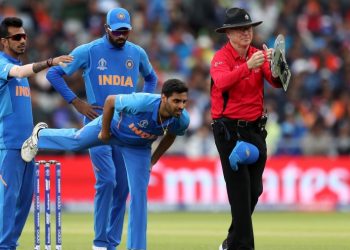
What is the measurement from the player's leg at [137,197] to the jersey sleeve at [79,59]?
147cm

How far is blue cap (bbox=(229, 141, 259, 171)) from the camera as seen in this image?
33.5 feet

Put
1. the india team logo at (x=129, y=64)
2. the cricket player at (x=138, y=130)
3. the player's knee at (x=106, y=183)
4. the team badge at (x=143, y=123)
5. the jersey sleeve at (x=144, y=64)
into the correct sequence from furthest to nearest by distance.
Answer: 1. the jersey sleeve at (x=144, y=64)
2. the india team logo at (x=129, y=64)
3. the player's knee at (x=106, y=183)
4. the team badge at (x=143, y=123)
5. the cricket player at (x=138, y=130)

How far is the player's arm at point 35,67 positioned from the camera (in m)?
10.1

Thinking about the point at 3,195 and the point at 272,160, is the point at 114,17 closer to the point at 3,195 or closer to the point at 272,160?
the point at 3,195

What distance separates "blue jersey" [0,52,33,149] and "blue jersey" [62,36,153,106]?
0.88m

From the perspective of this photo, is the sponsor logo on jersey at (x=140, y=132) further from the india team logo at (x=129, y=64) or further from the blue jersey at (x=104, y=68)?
the india team logo at (x=129, y=64)

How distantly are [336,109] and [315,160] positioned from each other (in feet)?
6.60

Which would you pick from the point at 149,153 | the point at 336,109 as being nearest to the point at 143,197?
the point at 149,153

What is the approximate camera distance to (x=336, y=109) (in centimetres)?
2159

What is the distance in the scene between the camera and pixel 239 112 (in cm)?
1045

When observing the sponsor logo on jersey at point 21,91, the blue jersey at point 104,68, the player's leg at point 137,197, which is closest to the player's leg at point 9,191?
the sponsor logo on jersey at point 21,91

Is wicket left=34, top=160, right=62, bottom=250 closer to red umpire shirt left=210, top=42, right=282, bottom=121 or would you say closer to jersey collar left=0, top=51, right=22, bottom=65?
jersey collar left=0, top=51, right=22, bottom=65

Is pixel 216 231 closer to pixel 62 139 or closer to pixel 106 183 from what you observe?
pixel 106 183

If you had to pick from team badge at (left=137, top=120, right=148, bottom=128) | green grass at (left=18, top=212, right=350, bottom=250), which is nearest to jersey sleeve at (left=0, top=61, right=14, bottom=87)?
team badge at (left=137, top=120, right=148, bottom=128)
